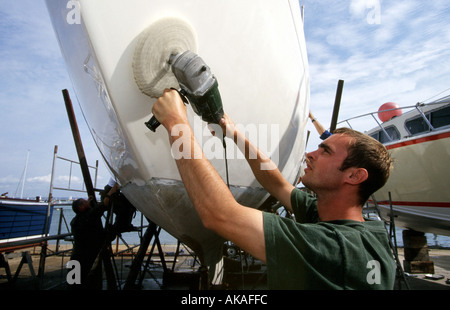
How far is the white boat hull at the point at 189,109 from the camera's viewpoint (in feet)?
3.86

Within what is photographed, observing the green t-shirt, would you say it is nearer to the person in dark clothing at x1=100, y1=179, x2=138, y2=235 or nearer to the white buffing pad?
the white buffing pad

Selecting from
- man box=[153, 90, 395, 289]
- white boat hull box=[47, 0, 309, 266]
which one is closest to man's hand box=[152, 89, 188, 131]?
man box=[153, 90, 395, 289]

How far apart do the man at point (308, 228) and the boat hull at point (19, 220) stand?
7801mm

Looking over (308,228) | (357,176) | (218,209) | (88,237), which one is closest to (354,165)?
(357,176)

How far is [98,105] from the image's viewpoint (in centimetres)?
143

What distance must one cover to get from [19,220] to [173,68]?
9.73 metres

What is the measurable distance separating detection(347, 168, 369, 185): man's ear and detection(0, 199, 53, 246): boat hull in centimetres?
808

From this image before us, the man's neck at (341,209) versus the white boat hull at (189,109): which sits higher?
the white boat hull at (189,109)

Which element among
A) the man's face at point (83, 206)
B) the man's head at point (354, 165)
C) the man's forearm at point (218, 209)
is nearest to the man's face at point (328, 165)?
the man's head at point (354, 165)

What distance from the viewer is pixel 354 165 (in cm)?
129

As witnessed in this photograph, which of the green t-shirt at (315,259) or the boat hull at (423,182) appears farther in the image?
the boat hull at (423,182)

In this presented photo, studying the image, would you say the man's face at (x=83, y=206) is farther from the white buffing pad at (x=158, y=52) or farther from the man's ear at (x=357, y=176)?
the man's ear at (x=357, y=176)

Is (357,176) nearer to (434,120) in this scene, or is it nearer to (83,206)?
(83,206)

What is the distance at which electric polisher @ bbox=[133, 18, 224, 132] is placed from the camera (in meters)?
1.11
